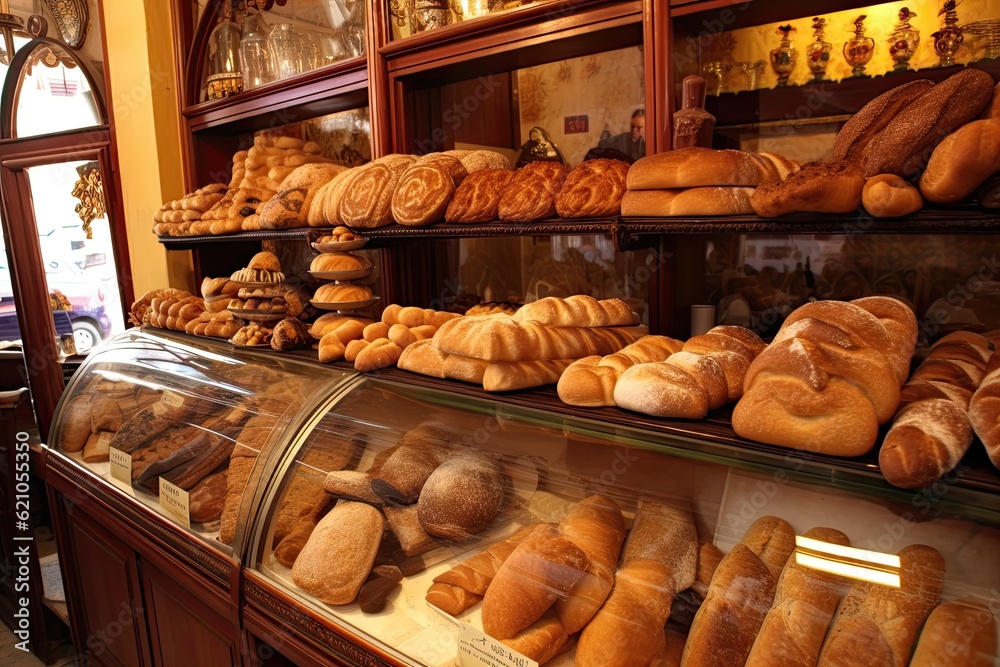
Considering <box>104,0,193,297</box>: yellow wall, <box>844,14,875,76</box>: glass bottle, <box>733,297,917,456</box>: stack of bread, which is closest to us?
<box>733,297,917,456</box>: stack of bread

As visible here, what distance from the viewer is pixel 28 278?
12.5ft

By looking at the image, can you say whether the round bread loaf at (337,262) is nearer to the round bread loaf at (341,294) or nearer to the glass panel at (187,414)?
the round bread loaf at (341,294)

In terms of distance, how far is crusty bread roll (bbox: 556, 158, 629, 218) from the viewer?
1.69 metres

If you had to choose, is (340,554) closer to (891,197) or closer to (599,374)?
(599,374)

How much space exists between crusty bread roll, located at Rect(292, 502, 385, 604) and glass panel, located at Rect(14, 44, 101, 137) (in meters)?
3.26

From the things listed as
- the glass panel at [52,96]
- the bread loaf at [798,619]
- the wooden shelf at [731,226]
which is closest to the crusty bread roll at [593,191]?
→ the wooden shelf at [731,226]

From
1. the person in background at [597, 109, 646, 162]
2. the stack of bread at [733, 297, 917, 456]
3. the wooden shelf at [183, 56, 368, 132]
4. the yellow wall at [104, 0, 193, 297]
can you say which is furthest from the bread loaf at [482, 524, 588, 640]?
the yellow wall at [104, 0, 193, 297]

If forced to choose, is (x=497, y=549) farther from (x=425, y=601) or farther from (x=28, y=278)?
(x=28, y=278)

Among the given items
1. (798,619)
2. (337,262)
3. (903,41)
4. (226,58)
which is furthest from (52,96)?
(798,619)

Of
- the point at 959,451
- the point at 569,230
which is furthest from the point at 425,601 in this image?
the point at 959,451

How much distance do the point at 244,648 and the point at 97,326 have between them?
301 centimetres

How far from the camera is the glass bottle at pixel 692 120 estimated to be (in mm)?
1693

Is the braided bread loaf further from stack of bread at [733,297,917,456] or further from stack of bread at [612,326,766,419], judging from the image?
stack of bread at [612,326,766,419]

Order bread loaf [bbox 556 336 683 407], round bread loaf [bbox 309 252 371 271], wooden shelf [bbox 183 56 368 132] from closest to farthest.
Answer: bread loaf [bbox 556 336 683 407], round bread loaf [bbox 309 252 371 271], wooden shelf [bbox 183 56 368 132]
